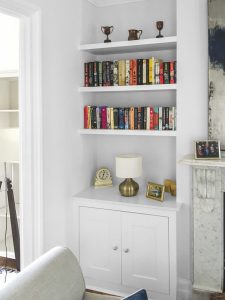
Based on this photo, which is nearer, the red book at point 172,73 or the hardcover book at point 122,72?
the red book at point 172,73

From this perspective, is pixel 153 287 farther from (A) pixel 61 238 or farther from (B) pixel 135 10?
(B) pixel 135 10

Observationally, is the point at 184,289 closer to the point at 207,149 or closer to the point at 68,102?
the point at 207,149

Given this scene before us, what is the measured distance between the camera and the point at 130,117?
9.55 feet

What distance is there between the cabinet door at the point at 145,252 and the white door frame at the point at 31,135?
68 centimetres

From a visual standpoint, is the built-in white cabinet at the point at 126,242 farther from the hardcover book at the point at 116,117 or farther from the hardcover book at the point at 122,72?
the hardcover book at the point at 122,72

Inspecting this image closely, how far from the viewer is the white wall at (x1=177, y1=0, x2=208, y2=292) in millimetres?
2625

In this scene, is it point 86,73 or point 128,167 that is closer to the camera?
point 128,167

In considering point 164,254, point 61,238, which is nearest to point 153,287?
point 164,254

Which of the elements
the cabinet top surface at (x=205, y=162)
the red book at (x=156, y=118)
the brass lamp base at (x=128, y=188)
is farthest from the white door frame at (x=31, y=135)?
the cabinet top surface at (x=205, y=162)

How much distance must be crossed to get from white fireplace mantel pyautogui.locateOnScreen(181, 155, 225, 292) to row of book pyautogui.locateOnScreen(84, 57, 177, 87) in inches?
26.8

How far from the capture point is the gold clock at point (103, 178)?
3.17 meters

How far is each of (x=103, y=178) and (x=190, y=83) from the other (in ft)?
3.77

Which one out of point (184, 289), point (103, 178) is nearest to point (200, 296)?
point (184, 289)

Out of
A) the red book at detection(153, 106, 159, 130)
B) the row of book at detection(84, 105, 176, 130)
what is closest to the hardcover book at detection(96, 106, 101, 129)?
the row of book at detection(84, 105, 176, 130)
